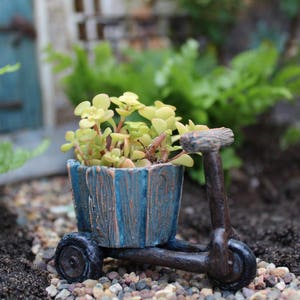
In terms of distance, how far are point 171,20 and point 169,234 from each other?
11.1ft

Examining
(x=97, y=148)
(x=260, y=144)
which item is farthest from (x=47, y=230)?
(x=260, y=144)

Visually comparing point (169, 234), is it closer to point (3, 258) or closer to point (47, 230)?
point (3, 258)

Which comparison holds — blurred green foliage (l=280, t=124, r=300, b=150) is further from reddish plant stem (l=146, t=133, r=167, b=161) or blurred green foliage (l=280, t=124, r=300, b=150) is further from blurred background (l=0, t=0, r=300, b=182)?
reddish plant stem (l=146, t=133, r=167, b=161)

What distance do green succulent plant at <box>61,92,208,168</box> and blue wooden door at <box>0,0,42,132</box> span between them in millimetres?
2694

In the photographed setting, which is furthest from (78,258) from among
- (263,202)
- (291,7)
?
(291,7)

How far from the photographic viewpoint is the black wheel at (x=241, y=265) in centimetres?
162

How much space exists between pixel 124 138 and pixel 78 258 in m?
0.44

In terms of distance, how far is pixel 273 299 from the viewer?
160 cm

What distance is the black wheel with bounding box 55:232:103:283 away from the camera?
176 centimetres

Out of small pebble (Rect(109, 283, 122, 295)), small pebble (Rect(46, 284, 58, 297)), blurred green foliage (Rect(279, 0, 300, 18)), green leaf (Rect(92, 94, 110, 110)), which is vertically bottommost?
small pebble (Rect(46, 284, 58, 297))

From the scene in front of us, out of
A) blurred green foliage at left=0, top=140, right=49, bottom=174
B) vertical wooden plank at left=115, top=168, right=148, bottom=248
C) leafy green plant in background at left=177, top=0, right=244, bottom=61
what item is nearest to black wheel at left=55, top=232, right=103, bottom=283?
vertical wooden plank at left=115, top=168, right=148, bottom=248

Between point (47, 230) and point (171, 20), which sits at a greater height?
point (171, 20)

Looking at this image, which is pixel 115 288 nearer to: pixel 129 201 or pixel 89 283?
pixel 89 283

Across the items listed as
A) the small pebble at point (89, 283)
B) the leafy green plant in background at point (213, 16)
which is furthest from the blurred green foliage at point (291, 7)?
the small pebble at point (89, 283)
